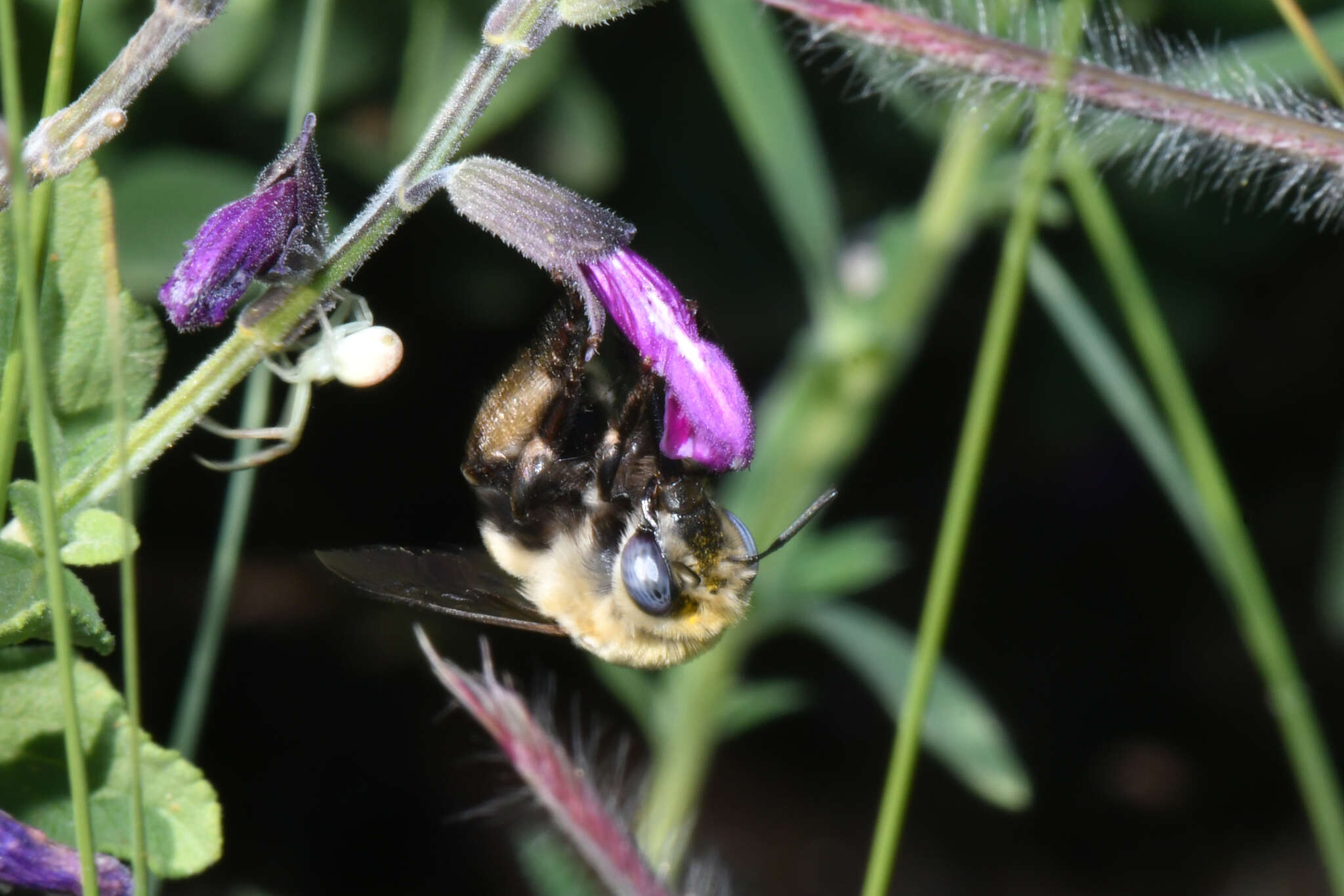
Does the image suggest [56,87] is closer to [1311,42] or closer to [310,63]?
[310,63]

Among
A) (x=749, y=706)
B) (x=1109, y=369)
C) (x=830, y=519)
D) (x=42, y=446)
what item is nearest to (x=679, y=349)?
(x=42, y=446)

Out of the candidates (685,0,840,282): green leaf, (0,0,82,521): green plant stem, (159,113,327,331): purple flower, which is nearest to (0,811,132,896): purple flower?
(0,0,82,521): green plant stem

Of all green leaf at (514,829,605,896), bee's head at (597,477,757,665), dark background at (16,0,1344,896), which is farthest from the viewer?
dark background at (16,0,1344,896)

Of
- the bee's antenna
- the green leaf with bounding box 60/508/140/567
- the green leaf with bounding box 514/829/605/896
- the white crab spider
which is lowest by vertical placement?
the green leaf with bounding box 514/829/605/896

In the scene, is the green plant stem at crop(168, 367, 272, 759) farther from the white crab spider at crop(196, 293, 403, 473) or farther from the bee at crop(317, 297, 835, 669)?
the white crab spider at crop(196, 293, 403, 473)

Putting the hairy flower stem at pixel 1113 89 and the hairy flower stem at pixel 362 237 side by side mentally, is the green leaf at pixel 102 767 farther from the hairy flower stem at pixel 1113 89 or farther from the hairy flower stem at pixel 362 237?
the hairy flower stem at pixel 1113 89

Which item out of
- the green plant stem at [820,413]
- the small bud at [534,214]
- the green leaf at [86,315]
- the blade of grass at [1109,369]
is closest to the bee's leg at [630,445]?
the small bud at [534,214]
